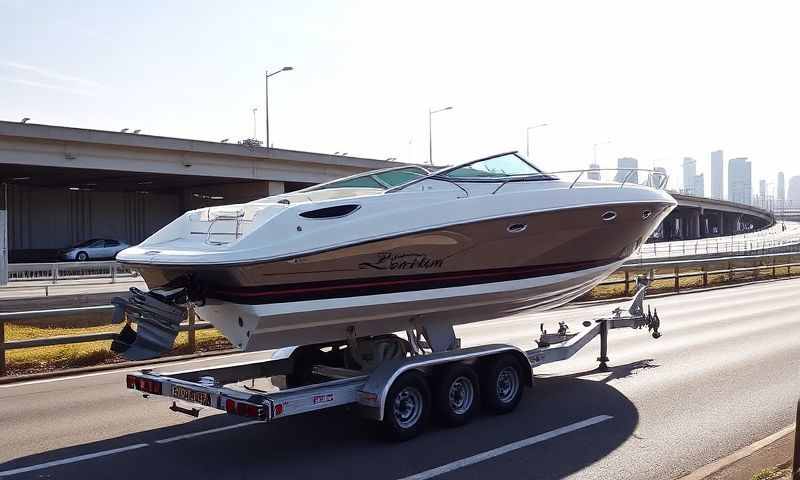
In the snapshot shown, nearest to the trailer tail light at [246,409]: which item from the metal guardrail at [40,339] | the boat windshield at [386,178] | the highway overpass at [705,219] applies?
the boat windshield at [386,178]

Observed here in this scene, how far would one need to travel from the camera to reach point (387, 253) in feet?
24.6

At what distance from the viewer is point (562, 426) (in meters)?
7.59

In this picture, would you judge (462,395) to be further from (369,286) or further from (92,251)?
(92,251)

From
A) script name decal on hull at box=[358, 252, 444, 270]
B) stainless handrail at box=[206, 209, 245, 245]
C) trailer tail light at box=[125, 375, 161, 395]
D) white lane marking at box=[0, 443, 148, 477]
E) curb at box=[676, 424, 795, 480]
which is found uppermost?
stainless handrail at box=[206, 209, 245, 245]

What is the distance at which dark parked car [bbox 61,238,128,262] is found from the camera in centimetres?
3831

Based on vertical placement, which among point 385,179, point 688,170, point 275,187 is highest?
point 688,170

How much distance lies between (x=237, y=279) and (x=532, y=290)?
381 cm

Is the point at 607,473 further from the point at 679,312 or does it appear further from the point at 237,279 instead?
the point at 679,312

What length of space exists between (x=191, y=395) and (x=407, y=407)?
Result: 1.97m

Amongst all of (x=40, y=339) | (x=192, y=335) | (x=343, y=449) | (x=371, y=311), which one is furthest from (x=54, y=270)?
(x=343, y=449)

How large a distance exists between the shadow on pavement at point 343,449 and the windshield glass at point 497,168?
2.60m

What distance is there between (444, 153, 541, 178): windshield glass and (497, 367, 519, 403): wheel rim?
7.16 ft

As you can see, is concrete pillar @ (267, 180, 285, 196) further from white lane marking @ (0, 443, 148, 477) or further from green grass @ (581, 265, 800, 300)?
white lane marking @ (0, 443, 148, 477)

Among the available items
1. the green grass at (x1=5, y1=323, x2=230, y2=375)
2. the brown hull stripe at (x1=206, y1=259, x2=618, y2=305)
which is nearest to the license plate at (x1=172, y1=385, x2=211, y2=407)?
the brown hull stripe at (x1=206, y1=259, x2=618, y2=305)
